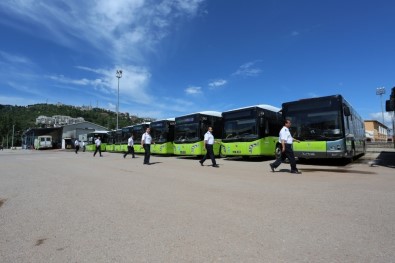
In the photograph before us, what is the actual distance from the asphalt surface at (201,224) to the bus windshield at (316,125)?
5740 mm

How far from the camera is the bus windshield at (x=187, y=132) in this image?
63.8 feet

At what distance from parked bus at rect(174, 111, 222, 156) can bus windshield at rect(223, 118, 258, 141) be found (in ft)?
7.48

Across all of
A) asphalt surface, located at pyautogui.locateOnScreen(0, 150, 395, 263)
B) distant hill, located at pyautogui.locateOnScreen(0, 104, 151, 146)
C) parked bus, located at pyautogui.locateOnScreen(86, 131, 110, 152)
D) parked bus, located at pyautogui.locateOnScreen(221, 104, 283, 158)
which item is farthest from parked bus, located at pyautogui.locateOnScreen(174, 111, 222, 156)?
distant hill, located at pyautogui.locateOnScreen(0, 104, 151, 146)

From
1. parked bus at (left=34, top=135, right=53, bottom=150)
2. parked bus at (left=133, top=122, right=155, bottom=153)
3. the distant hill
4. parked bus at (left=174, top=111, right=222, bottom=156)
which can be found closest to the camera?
parked bus at (left=174, top=111, right=222, bottom=156)

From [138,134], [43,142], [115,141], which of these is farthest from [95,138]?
[43,142]

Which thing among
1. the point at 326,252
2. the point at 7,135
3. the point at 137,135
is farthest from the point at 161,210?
the point at 7,135

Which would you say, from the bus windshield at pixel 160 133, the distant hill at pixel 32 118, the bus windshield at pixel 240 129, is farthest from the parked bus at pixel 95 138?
the distant hill at pixel 32 118

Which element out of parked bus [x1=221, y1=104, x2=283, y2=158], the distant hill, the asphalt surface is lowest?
the asphalt surface

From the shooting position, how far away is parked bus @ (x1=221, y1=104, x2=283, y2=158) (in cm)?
1590

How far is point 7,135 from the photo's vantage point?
106 meters

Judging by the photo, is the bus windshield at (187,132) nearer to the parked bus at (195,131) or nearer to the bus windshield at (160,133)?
the parked bus at (195,131)

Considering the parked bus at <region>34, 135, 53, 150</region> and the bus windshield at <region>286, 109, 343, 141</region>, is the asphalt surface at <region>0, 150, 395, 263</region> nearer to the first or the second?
the bus windshield at <region>286, 109, 343, 141</region>

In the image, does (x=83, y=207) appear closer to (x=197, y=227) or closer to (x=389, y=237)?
(x=197, y=227)

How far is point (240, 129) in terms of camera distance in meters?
16.7
